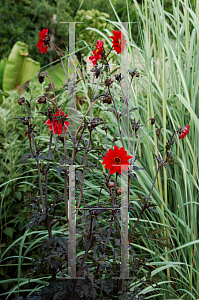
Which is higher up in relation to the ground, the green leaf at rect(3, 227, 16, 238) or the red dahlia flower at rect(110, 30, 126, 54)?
the red dahlia flower at rect(110, 30, 126, 54)

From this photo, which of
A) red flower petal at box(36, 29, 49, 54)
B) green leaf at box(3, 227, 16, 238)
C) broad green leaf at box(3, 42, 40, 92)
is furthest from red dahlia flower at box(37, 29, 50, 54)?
broad green leaf at box(3, 42, 40, 92)

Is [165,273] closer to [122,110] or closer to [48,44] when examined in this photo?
[122,110]

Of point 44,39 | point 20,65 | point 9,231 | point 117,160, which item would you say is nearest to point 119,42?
point 44,39

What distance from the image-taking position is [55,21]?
22.5ft

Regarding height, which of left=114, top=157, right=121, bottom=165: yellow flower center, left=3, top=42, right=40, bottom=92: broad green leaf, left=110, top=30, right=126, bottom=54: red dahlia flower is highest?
left=3, top=42, right=40, bottom=92: broad green leaf

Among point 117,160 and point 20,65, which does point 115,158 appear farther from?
point 20,65

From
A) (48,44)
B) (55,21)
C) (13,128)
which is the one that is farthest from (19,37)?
(48,44)

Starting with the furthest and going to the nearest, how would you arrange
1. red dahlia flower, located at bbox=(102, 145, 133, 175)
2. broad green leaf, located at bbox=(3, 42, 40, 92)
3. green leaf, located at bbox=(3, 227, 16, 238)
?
broad green leaf, located at bbox=(3, 42, 40, 92), green leaf, located at bbox=(3, 227, 16, 238), red dahlia flower, located at bbox=(102, 145, 133, 175)

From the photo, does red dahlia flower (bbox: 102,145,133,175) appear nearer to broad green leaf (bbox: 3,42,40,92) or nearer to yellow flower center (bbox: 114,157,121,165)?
yellow flower center (bbox: 114,157,121,165)

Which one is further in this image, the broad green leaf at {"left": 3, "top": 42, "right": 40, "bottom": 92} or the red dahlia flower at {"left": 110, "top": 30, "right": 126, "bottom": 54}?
the broad green leaf at {"left": 3, "top": 42, "right": 40, "bottom": 92}

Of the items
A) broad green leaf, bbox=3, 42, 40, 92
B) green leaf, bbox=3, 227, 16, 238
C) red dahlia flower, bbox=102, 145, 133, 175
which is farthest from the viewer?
broad green leaf, bbox=3, 42, 40, 92

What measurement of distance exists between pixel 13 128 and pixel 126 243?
92 cm

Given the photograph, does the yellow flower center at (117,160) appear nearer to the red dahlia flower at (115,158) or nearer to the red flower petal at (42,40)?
the red dahlia flower at (115,158)

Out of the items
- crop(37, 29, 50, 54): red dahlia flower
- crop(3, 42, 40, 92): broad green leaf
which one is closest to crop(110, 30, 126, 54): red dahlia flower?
crop(37, 29, 50, 54): red dahlia flower
